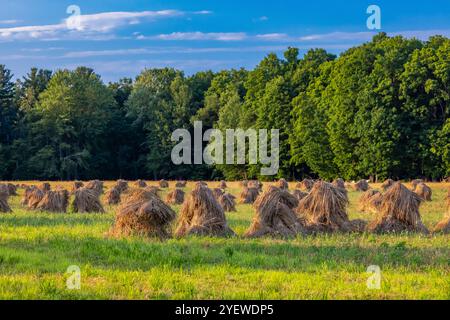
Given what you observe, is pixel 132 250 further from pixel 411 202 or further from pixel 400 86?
pixel 400 86

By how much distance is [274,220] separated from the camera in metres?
17.0

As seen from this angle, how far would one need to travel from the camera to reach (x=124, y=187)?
114ft

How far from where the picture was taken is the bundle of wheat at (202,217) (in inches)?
645

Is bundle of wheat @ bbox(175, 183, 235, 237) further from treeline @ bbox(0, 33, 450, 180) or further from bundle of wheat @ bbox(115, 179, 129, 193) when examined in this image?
treeline @ bbox(0, 33, 450, 180)

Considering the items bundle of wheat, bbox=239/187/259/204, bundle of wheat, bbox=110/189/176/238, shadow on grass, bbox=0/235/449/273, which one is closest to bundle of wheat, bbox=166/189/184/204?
bundle of wheat, bbox=239/187/259/204

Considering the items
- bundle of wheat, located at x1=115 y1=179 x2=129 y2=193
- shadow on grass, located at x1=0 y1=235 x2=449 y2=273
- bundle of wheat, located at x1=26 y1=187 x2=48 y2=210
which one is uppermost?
shadow on grass, located at x1=0 y1=235 x2=449 y2=273

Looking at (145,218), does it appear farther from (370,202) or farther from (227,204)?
(227,204)

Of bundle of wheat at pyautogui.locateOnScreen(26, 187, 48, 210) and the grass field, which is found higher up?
the grass field

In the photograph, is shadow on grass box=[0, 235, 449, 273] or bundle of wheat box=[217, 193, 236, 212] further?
bundle of wheat box=[217, 193, 236, 212]

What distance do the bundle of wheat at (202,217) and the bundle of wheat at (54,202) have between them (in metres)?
9.10

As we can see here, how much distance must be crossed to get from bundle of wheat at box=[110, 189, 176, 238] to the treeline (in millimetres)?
43412

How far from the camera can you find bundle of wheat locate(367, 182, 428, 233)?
693 inches

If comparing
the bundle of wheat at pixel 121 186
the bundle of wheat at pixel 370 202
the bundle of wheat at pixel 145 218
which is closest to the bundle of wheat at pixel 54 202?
the bundle of wheat at pixel 121 186

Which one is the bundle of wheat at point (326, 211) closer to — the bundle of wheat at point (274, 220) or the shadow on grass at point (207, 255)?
the bundle of wheat at point (274, 220)
